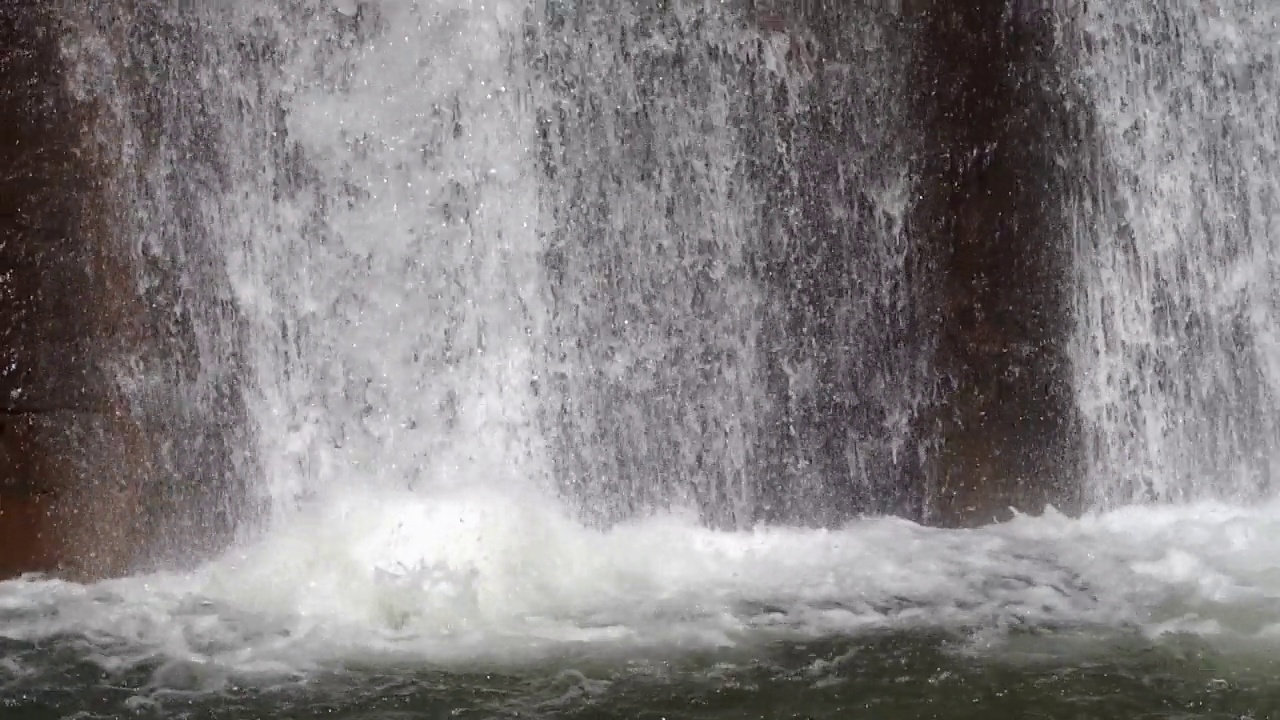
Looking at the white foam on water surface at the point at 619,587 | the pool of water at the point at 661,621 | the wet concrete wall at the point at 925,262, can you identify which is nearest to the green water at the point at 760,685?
the pool of water at the point at 661,621

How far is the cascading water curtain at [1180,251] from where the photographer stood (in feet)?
19.6

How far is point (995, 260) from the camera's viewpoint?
5945 millimetres

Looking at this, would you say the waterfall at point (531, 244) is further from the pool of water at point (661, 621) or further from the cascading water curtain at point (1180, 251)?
the cascading water curtain at point (1180, 251)

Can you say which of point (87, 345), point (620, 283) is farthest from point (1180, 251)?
point (87, 345)

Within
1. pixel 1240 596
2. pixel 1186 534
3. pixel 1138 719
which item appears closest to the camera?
pixel 1138 719

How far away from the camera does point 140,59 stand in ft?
18.9

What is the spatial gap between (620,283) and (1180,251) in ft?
8.22

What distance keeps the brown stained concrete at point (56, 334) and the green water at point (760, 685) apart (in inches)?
50.1

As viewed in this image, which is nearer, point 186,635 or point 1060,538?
point 186,635

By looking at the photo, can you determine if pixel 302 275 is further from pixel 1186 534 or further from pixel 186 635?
pixel 1186 534

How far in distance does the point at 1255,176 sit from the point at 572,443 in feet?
10.7

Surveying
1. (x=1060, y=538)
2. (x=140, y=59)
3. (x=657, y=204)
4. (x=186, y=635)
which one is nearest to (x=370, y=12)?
(x=140, y=59)

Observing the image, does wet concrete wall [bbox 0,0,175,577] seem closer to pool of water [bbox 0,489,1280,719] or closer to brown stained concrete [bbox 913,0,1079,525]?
pool of water [bbox 0,489,1280,719]

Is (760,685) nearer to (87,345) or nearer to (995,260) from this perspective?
(995,260)
